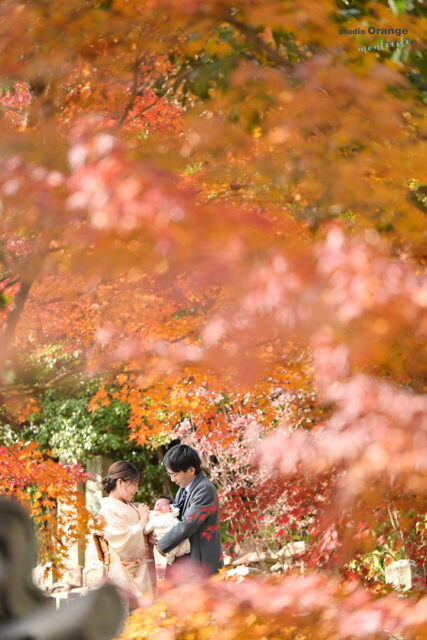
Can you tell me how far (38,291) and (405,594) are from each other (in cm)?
295

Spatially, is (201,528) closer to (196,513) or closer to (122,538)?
(196,513)

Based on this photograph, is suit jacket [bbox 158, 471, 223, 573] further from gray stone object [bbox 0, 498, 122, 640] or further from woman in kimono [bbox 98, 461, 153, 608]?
gray stone object [bbox 0, 498, 122, 640]

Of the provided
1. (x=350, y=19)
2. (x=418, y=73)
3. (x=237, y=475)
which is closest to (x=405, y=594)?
(x=418, y=73)

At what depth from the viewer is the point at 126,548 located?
158 inches

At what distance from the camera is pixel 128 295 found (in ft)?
14.2

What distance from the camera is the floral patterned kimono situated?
13.1 ft

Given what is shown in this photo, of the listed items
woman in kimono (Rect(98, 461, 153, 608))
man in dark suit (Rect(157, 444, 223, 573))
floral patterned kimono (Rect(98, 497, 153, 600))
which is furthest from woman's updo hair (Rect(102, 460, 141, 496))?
man in dark suit (Rect(157, 444, 223, 573))

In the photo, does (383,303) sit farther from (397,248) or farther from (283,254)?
(397,248)

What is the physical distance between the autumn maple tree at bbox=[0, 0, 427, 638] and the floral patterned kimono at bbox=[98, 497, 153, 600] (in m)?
0.97

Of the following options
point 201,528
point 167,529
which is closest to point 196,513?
point 201,528

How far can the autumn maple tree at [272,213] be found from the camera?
1.91m

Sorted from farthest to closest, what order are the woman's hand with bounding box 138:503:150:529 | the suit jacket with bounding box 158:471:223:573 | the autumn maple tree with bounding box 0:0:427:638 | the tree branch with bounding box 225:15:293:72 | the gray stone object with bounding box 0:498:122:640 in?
1. the woman's hand with bounding box 138:503:150:529
2. the suit jacket with bounding box 158:471:223:573
3. the tree branch with bounding box 225:15:293:72
4. the autumn maple tree with bounding box 0:0:427:638
5. the gray stone object with bounding box 0:498:122:640

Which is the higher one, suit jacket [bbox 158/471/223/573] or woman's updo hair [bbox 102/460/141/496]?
woman's updo hair [bbox 102/460/141/496]

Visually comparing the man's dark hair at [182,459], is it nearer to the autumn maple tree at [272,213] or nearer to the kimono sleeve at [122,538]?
the kimono sleeve at [122,538]
